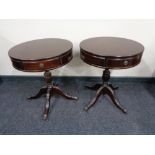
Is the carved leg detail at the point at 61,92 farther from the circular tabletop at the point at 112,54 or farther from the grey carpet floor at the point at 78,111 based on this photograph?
the circular tabletop at the point at 112,54

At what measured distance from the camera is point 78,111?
184 cm

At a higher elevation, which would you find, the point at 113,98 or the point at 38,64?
the point at 38,64

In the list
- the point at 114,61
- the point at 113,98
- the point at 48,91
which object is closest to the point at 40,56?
the point at 48,91

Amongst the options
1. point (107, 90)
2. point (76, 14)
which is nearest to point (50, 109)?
point (107, 90)

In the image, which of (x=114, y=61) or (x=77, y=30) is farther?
(x=77, y=30)

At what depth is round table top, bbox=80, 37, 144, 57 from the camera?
4.85 ft

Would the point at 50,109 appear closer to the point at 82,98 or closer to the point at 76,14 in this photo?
the point at 82,98

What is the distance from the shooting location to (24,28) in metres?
2.05

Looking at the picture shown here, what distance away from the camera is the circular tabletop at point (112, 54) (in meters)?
1.45

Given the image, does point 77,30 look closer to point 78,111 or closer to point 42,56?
point 42,56

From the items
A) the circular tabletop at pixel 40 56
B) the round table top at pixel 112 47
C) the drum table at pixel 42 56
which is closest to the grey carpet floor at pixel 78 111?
the drum table at pixel 42 56

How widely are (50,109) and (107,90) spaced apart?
2.20 feet

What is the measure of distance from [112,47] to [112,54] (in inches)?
6.8

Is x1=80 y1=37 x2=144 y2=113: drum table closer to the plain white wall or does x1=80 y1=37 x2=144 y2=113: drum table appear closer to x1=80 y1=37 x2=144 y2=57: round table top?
x1=80 y1=37 x2=144 y2=57: round table top
